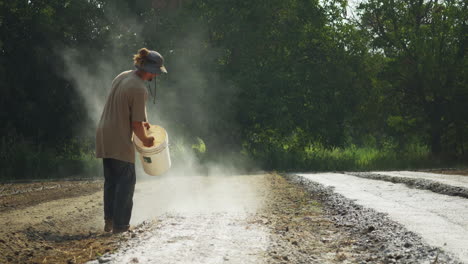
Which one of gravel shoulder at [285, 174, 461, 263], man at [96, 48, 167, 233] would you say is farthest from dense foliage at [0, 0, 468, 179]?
man at [96, 48, 167, 233]

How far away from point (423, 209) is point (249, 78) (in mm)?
15093

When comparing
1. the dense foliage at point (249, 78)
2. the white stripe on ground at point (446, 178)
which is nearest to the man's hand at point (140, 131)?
the white stripe on ground at point (446, 178)

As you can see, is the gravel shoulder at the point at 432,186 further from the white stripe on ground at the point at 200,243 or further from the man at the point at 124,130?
the man at the point at 124,130

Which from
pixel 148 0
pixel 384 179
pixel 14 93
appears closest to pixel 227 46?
pixel 148 0

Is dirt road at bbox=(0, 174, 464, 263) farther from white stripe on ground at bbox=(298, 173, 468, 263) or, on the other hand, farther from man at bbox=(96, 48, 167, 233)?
man at bbox=(96, 48, 167, 233)

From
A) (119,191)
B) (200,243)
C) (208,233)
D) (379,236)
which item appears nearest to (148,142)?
(119,191)

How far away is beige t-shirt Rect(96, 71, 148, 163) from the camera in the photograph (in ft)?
21.9

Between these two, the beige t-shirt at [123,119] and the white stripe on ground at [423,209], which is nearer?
the white stripe on ground at [423,209]

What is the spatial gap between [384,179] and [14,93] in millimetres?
13315

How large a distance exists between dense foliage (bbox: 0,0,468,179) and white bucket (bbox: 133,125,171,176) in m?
13.1

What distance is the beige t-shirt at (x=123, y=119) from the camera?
6.67m

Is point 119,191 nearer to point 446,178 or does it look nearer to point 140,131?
point 140,131

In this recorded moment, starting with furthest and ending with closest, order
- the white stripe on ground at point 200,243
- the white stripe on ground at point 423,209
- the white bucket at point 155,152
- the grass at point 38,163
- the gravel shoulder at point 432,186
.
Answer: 1. the grass at point 38,163
2. the gravel shoulder at point 432,186
3. the white bucket at point 155,152
4. the white stripe on ground at point 423,209
5. the white stripe on ground at point 200,243

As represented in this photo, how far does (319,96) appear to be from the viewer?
23266 millimetres
